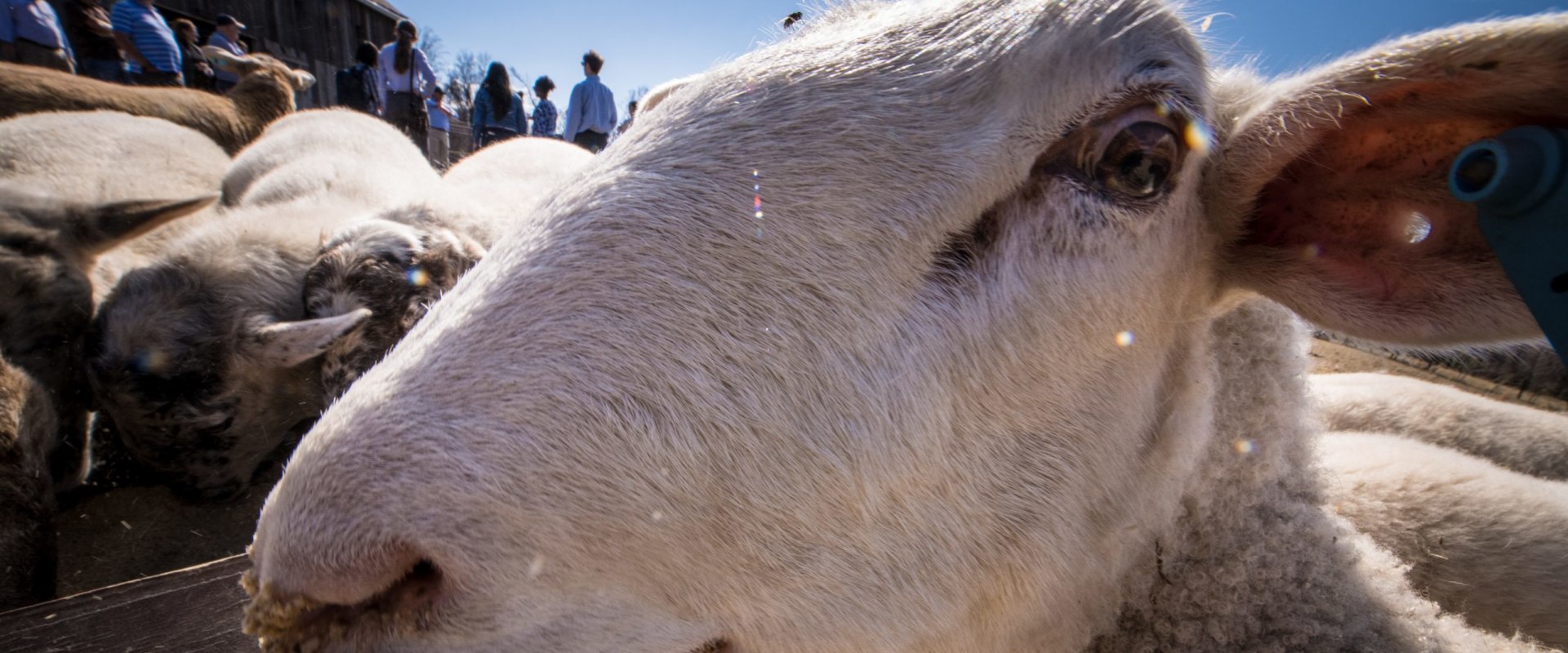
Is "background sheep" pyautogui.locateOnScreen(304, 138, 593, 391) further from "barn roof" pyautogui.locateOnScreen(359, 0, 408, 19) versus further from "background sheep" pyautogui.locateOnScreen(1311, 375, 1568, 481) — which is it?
"barn roof" pyautogui.locateOnScreen(359, 0, 408, 19)

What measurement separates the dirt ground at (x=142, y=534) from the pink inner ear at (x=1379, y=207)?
4.18 metres

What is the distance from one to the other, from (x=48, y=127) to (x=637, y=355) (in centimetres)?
627

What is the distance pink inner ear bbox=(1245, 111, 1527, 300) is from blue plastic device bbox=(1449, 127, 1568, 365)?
0.93 feet

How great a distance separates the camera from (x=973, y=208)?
1308 millimetres

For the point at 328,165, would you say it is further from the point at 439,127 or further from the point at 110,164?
the point at 439,127

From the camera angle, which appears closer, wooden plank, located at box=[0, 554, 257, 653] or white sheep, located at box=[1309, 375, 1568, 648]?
wooden plank, located at box=[0, 554, 257, 653]

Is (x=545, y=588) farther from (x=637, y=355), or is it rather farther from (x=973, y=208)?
(x=973, y=208)

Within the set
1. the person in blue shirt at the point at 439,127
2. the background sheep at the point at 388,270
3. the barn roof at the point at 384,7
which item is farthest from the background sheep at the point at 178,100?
the barn roof at the point at 384,7

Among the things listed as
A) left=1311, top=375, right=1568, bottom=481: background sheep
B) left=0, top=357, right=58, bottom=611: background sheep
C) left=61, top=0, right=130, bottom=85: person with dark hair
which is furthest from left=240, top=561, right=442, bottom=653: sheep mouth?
left=61, top=0, right=130, bottom=85: person with dark hair

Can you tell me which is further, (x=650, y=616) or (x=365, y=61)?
(x=365, y=61)

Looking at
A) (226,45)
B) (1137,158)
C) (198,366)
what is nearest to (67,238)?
(198,366)

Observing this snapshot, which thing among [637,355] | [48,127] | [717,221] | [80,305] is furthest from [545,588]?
[48,127]

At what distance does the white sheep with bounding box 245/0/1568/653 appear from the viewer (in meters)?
1.08

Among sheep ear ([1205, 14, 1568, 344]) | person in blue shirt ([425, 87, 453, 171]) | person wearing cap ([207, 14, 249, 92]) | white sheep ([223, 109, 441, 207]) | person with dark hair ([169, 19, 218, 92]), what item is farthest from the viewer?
person in blue shirt ([425, 87, 453, 171])
